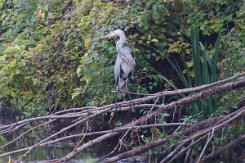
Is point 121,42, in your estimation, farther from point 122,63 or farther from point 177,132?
point 177,132

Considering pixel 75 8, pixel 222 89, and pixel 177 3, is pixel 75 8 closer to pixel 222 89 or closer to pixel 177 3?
pixel 177 3

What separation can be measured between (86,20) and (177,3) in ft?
3.93

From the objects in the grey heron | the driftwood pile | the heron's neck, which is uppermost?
the heron's neck

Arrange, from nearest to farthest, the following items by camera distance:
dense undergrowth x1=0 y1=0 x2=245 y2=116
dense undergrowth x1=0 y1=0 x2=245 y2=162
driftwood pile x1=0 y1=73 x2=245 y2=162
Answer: driftwood pile x1=0 y1=73 x2=245 y2=162
dense undergrowth x1=0 y1=0 x2=245 y2=162
dense undergrowth x1=0 y1=0 x2=245 y2=116

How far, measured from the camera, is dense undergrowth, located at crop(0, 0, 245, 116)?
26.4 feet

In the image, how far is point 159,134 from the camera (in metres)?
6.91

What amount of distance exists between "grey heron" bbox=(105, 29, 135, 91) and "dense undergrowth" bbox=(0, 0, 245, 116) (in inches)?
7.4

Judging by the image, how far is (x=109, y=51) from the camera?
28.1 ft

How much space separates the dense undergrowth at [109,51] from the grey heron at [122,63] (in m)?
0.19

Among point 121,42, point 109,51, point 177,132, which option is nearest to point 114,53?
point 109,51

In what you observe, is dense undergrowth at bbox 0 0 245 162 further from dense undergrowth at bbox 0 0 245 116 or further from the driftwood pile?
the driftwood pile

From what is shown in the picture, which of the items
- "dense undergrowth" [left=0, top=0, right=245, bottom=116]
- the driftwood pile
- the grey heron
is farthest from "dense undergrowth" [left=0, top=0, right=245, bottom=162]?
the driftwood pile

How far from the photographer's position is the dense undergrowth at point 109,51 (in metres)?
8.05

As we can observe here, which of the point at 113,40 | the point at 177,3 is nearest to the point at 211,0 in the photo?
the point at 177,3
